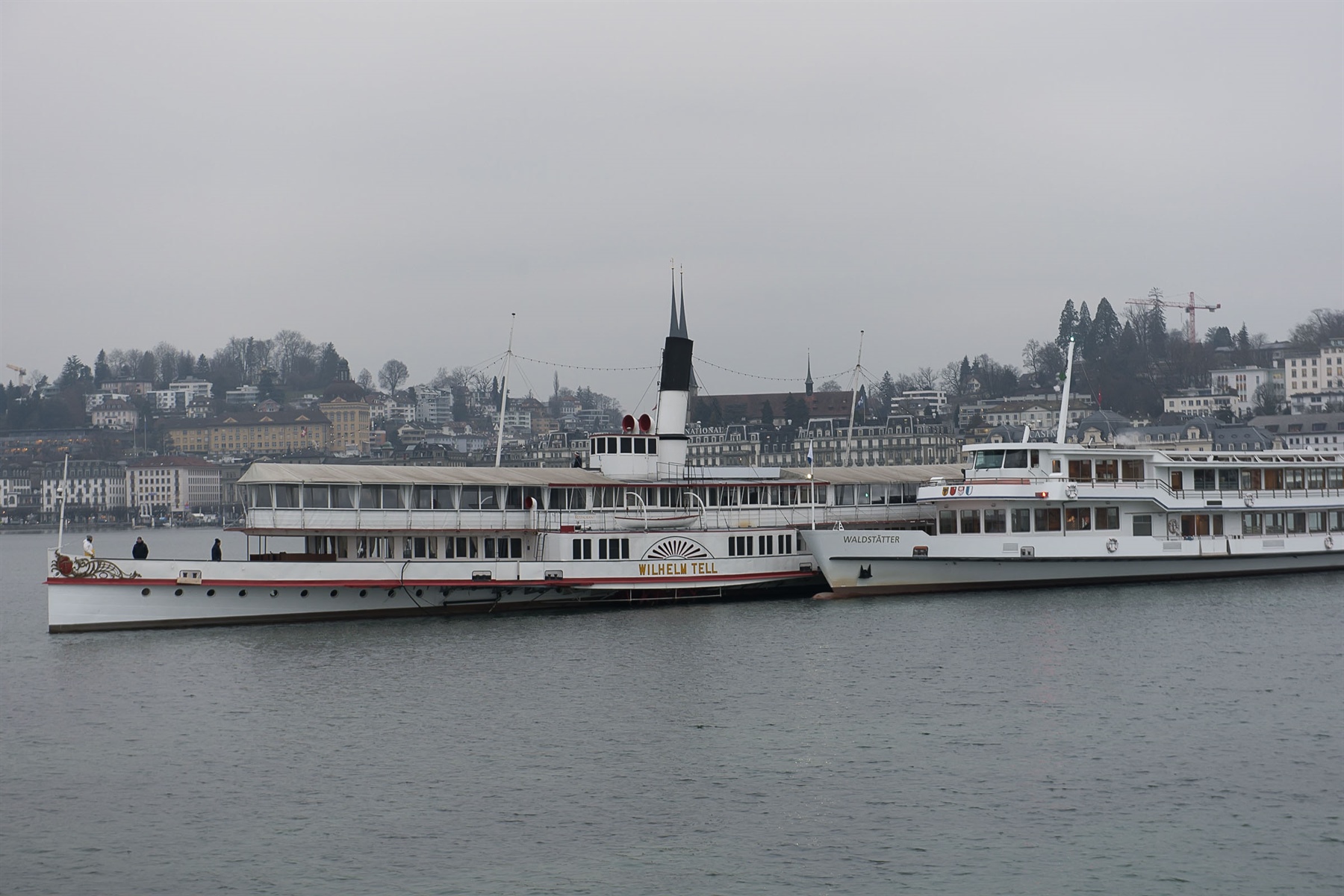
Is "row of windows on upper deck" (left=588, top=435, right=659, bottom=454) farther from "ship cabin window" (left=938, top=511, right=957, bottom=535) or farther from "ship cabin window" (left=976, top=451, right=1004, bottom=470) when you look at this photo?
"ship cabin window" (left=976, top=451, right=1004, bottom=470)

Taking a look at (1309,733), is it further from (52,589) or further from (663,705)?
(52,589)

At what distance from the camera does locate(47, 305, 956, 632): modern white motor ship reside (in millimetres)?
48062

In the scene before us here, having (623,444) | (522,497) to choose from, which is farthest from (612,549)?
(623,444)

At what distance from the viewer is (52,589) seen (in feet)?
156

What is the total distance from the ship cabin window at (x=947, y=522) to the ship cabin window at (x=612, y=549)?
13.3 m

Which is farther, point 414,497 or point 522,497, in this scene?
point 522,497

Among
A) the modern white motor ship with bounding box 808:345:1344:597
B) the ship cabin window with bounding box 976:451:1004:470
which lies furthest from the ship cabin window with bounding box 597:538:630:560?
the ship cabin window with bounding box 976:451:1004:470

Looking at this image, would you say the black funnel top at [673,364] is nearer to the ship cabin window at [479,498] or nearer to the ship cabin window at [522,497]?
the ship cabin window at [522,497]

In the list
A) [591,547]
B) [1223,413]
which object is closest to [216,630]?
[591,547]

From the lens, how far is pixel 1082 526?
192ft

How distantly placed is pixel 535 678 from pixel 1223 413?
17410 centimetres

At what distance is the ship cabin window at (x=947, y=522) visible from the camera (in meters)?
58.8

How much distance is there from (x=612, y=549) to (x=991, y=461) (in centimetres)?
1576

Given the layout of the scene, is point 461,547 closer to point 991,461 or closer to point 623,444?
point 623,444
